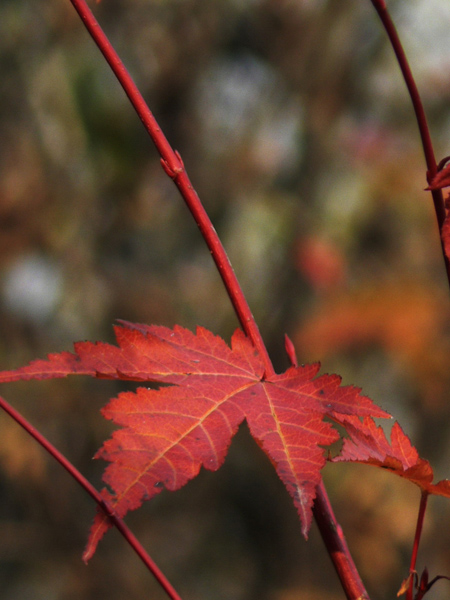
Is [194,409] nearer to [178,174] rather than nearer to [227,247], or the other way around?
[178,174]

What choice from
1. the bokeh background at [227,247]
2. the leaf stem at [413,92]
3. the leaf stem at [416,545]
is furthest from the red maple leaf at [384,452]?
the bokeh background at [227,247]

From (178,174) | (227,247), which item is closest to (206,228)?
(178,174)

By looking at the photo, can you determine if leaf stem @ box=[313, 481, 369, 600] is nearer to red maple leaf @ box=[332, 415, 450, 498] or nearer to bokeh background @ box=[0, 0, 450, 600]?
red maple leaf @ box=[332, 415, 450, 498]

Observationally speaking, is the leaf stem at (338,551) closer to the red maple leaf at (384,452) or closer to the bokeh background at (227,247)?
the red maple leaf at (384,452)

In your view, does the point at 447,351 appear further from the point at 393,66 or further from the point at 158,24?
the point at 158,24

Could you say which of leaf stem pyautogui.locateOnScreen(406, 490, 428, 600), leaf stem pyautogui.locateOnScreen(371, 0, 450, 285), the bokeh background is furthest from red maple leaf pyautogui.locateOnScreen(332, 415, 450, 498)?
the bokeh background

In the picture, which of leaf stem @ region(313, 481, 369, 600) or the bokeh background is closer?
leaf stem @ region(313, 481, 369, 600)
